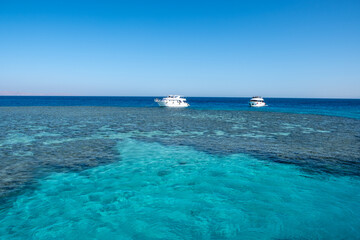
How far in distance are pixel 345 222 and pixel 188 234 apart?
5909 mm

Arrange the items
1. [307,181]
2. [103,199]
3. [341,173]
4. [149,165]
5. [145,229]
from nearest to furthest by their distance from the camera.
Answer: [145,229], [103,199], [307,181], [341,173], [149,165]

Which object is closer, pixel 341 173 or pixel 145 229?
pixel 145 229

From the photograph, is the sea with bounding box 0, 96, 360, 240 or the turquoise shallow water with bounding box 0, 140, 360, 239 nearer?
the turquoise shallow water with bounding box 0, 140, 360, 239

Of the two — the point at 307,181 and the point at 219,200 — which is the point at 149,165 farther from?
the point at 307,181

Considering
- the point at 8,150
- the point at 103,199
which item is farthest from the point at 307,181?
the point at 8,150

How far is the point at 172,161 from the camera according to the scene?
1573 cm

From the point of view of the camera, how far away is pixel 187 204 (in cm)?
971

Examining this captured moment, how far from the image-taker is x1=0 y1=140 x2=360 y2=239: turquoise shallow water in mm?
7836

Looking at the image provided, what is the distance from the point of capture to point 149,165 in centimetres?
1485

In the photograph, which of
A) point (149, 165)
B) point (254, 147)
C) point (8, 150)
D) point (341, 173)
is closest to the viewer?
point (341, 173)

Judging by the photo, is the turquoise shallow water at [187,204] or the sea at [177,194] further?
the sea at [177,194]

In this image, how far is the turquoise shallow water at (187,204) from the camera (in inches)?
309

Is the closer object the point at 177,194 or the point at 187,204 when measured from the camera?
the point at 187,204

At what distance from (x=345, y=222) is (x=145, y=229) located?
24.1 ft
